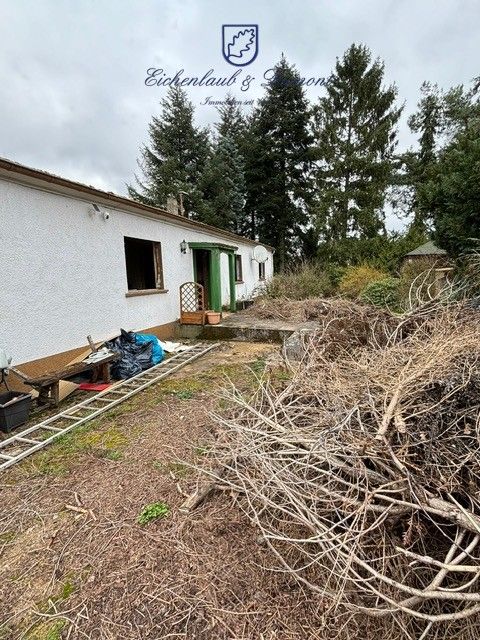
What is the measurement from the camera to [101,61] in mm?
9055

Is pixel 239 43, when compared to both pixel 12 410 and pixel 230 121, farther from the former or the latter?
pixel 230 121

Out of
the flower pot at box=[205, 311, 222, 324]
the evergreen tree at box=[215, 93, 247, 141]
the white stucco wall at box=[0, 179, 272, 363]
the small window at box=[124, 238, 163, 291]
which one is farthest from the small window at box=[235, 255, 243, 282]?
the evergreen tree at box=[215, 93, 247, 141]

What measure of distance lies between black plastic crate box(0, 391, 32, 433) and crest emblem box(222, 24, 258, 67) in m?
8.72

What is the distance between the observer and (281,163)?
2167 cm

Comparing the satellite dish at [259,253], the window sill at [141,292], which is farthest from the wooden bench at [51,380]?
the satellite dish at [259,253]

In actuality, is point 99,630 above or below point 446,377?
below

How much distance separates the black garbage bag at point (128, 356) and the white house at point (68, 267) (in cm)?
27

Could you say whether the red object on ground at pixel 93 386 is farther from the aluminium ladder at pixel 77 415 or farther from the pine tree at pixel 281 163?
the pine tree at pixel 281 163

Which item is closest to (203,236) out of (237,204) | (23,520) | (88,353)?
(88,353)

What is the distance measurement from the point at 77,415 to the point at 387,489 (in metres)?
3.54

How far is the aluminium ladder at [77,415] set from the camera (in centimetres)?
310

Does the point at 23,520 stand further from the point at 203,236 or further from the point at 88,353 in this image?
the point at 203,236

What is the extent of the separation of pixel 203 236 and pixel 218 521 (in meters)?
9.05

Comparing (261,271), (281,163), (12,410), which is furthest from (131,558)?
(281,163)
